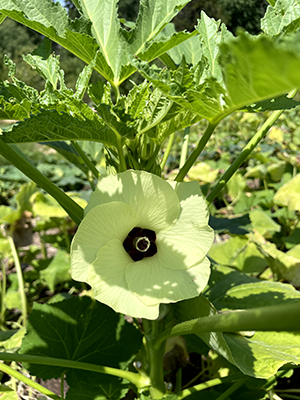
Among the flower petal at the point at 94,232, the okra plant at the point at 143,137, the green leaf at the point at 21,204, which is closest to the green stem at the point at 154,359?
the okra plant at the point at 143,137

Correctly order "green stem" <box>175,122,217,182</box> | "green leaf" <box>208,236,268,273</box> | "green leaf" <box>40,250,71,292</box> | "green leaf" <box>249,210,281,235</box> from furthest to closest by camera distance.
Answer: "green leaf" <box>249,210,281,235</box>
"green leaf" <box>40,250,71,292</box>
"green leaf" <box>208,236,268,273</box>
"green stem" <box>175,122,217,182</box>

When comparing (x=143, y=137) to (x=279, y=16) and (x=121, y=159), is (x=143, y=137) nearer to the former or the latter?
(x=121, y=159)

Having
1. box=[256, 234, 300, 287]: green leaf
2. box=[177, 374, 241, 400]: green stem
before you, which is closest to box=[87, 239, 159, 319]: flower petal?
box=[177, 374, 241, 400]: green stem

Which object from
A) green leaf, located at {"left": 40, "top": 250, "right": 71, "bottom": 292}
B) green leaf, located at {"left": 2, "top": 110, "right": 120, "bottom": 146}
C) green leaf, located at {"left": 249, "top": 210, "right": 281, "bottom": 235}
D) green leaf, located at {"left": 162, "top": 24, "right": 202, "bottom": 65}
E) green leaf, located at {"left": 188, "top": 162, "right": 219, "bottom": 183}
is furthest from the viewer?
green leaf, located at {"left": 188, "top": 162, "right": 219, "bottom": 183}

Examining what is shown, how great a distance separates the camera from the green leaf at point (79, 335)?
2.15ft

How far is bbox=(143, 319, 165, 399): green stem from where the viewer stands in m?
0.61

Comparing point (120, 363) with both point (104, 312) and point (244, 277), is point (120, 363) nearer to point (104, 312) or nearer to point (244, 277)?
point (104, 312)

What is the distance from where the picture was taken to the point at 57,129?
1.36 feet

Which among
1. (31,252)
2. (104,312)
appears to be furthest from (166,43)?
(31,252)

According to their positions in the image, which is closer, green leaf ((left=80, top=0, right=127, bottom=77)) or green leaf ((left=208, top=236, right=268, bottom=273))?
green leaf ((left=80, top=0, right=127, bottom=77))

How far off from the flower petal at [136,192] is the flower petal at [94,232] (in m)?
0.02

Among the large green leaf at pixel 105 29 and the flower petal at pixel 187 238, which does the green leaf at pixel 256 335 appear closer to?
the flower petal at pixel 187 238

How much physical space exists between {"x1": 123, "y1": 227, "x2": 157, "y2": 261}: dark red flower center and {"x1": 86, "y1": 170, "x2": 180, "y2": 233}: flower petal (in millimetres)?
47

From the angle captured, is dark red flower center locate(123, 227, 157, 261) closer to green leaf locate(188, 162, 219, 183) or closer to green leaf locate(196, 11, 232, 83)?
green leaf locate(196, 11, 232, 83)
